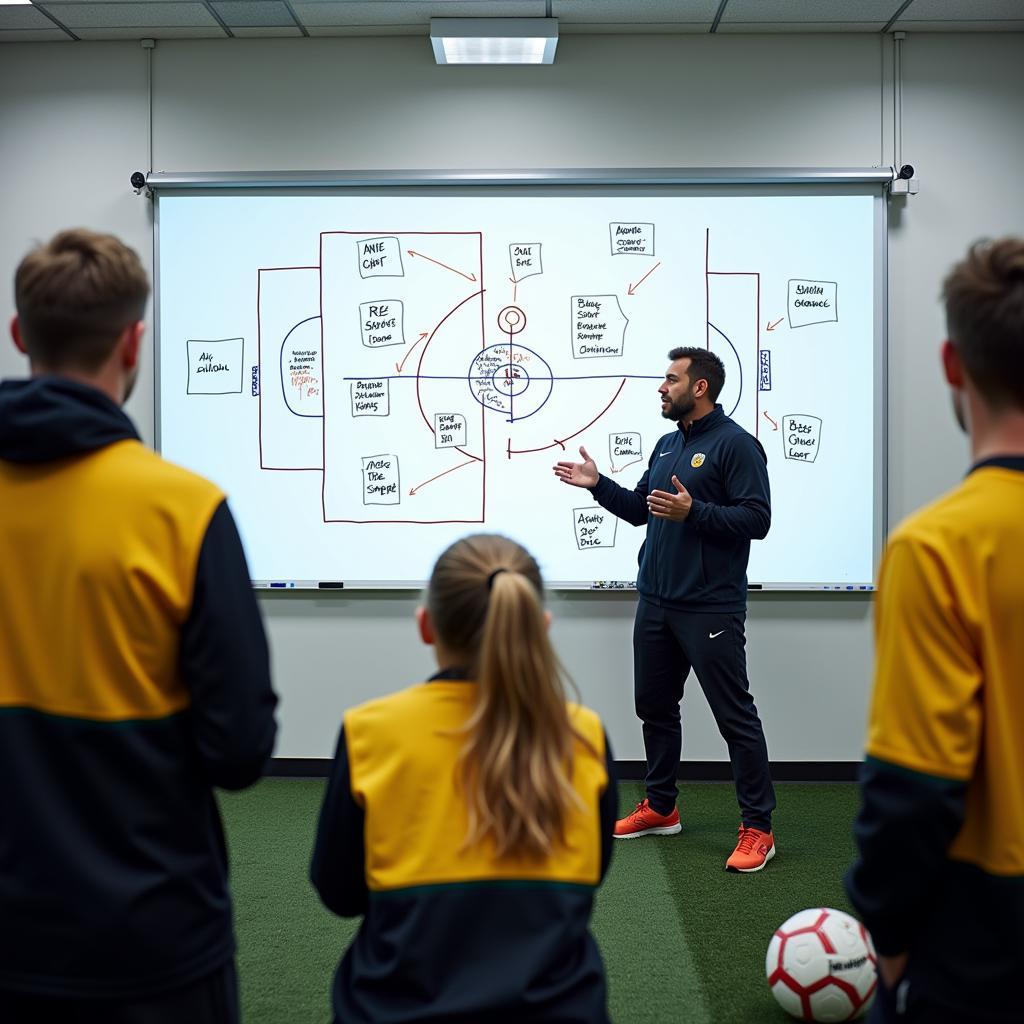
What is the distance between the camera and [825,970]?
2.11 m

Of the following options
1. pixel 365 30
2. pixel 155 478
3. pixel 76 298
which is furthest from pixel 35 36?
pixel 155 478

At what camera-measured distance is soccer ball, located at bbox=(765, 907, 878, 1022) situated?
210cm

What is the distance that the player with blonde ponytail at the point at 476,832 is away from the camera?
115 cm

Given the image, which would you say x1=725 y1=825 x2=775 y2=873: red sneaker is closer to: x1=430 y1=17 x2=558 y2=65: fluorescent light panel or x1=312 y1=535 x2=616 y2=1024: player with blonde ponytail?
x1=312 y1=535 x2=616 y2=1024: player with blonde ponytail

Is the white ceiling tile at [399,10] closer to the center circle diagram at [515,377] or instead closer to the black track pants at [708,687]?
the center circle diagram at [515,377]

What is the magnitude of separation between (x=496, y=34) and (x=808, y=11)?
3.90ft

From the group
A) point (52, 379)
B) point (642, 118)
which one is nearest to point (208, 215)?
point (642, 118)

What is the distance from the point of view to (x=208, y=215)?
4.22 meters

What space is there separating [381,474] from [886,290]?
2.13 m

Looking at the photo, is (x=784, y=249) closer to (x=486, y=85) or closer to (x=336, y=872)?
(x=486, y=85)

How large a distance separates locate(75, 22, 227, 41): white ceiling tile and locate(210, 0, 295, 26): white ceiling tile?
0.31ft

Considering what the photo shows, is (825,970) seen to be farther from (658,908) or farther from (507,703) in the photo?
(507,703)

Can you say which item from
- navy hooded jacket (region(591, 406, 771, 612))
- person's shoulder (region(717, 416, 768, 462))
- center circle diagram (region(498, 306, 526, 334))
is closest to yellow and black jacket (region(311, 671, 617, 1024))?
navy hooded jacket (region(591, 406, 771, 612))

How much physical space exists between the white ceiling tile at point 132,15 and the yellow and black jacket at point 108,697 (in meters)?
3.37
